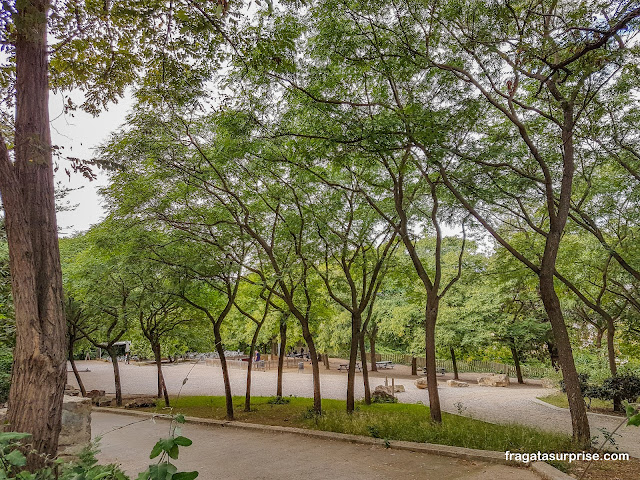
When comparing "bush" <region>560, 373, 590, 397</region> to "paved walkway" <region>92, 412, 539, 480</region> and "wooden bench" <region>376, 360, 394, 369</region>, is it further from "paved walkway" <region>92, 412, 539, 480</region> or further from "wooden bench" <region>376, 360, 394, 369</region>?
"wooden bench" <region>376, 360, 394, 369</region>

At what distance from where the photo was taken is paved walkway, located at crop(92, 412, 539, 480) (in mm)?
6398

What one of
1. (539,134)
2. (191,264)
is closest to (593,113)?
(539,134)

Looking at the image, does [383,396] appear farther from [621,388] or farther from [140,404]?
[140,404]

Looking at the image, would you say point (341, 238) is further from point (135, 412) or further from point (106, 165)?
point (135, 412)

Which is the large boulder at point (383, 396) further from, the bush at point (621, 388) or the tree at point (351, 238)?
the bush at point (621, 388)

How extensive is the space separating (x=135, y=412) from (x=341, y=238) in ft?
30.3

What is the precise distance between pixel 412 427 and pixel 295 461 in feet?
8.79

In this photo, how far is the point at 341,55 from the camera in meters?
7.73

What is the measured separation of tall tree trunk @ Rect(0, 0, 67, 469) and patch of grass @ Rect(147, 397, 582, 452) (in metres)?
6.68

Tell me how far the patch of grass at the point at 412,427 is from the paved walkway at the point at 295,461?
0.68 meters

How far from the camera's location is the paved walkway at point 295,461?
6398 mm

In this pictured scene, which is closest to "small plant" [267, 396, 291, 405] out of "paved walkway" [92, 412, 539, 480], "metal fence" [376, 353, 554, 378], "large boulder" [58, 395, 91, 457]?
"paved walkway" [92, 412, 539, 480]

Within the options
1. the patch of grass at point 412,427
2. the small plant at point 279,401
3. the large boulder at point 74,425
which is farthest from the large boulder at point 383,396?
the large boulder at point 74,425

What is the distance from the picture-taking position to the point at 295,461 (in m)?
7.56
